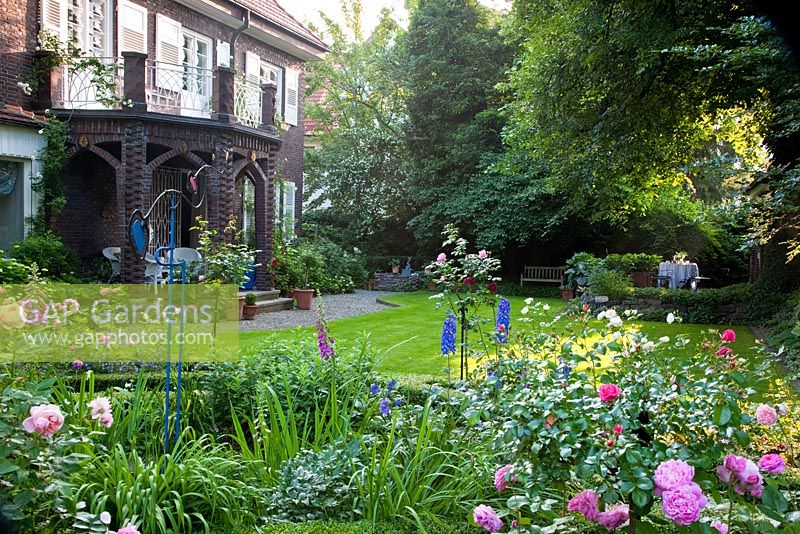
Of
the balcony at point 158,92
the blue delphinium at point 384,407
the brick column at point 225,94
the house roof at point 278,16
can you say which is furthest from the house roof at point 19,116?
the blue delphinium at point 384,407

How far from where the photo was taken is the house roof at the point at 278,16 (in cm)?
1656

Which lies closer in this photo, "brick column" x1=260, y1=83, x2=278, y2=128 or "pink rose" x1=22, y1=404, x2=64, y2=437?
"pink rose" x1=22, y1=404, x2=64, y2=437

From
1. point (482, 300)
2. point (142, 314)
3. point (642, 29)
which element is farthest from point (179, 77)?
point (482, 300)

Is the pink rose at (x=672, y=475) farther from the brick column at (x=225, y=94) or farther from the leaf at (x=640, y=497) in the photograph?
the brick column at (x=225, y=94)

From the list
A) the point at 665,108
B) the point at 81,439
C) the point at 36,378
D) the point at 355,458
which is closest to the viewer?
the point at 81,439

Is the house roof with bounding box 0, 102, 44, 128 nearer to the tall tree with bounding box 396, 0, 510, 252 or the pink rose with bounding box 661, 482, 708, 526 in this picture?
the pink rose with bounding box 661, 482, 708, 526

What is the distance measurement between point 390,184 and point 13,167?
45.9ft

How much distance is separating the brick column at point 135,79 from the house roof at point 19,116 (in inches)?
58.2

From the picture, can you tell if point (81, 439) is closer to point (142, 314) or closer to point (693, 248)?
point (142, 314)

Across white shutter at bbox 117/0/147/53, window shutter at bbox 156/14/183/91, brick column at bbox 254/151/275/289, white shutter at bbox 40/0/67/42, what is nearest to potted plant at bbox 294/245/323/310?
brick column at bbox 254/151/275/289

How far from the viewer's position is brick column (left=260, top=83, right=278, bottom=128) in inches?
575

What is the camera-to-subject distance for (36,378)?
4562 mm

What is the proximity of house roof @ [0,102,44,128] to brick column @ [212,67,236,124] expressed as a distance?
9.99ft

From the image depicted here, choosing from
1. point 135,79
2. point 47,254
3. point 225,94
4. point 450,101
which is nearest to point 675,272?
point 450,101
